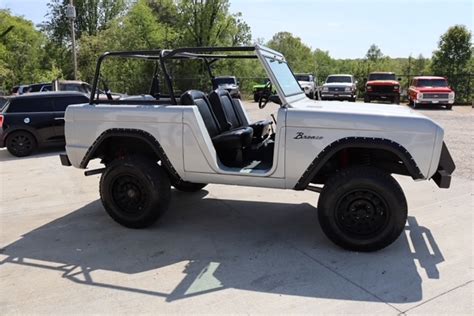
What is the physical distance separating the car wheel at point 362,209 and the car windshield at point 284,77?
1099mm

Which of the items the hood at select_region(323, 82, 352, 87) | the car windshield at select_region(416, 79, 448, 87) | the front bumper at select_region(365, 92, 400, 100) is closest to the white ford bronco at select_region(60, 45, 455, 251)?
the hood at select_region(323, 82, 352, 87)

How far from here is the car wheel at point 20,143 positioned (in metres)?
9.30

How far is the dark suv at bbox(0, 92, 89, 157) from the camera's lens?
30.6 feet

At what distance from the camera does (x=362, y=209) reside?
3.77 meters

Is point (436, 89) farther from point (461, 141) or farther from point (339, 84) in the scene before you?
point (461, 141)

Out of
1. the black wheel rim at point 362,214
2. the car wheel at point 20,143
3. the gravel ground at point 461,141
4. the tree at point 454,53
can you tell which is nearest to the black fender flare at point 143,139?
the black wheel rim at point 362,214

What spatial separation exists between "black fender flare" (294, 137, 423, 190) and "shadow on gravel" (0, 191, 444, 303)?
0.78 meters

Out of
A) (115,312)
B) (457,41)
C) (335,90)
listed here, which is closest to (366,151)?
(115,312)

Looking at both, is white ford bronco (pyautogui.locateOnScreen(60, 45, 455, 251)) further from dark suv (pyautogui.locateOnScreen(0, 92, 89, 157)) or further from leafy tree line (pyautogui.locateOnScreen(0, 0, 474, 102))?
leafy tree line (pyautogui.locateOnScreen(0, 0, 474, 102))

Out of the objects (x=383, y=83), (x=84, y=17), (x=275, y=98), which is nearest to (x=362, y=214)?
(x=275, y=98)

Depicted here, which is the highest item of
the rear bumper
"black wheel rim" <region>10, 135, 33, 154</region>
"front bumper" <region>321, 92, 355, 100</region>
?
"front bumper" <region>321, 92, 355, 100</region>

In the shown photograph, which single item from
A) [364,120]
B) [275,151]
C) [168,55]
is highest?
[168,55]

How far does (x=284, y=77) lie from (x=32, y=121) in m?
7.24

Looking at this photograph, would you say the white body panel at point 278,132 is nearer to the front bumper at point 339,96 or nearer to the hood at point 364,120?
the hood at point 364,120
